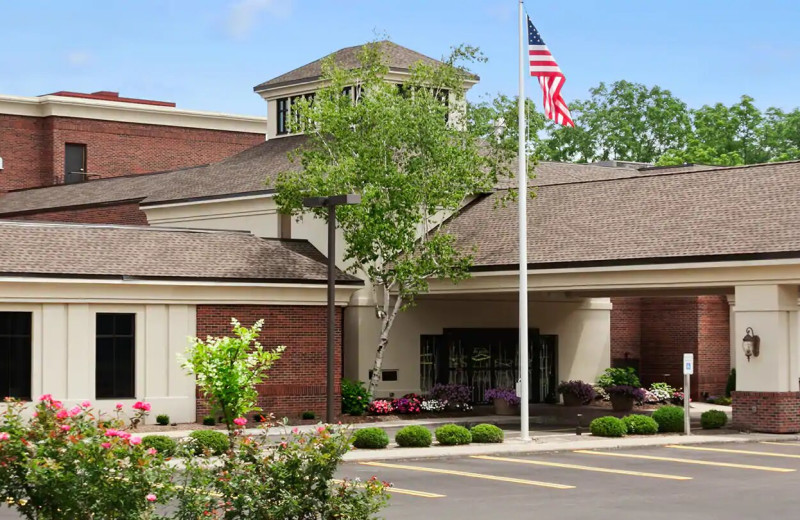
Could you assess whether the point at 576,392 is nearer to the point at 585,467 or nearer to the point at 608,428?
the point at 608,428

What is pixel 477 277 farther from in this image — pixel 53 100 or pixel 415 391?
pixel 53 100

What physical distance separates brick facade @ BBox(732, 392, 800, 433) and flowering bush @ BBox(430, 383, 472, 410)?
370 inches

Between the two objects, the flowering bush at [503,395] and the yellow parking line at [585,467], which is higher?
the flowering bush at [503,395]

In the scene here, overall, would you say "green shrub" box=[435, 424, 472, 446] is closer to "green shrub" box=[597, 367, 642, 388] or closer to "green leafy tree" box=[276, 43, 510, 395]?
"green leafy tree" box=[276, 43, 510, 395]

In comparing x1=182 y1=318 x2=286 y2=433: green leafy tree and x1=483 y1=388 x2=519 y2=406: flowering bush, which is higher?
x1=182 y1=318 x2=286 y2=433: green leafy tree

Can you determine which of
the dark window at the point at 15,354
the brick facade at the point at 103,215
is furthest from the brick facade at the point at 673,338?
the dark window at the point at 15,354

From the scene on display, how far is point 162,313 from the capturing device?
34.4m

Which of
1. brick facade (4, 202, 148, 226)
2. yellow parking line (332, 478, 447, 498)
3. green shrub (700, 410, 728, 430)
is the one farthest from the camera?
brick facade (4, 202, 148, 226)

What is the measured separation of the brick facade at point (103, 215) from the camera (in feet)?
160

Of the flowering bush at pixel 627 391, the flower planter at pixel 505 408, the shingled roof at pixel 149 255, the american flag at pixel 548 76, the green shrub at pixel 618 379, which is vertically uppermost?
the american flag at pixel 548 76

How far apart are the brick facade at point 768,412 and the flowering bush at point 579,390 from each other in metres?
10.7

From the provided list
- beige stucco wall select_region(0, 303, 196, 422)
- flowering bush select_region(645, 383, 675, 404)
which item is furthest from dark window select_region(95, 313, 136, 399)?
flowering bush select_region(645, 383, 675, 404)

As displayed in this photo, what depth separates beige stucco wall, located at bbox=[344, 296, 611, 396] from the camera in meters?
39.9

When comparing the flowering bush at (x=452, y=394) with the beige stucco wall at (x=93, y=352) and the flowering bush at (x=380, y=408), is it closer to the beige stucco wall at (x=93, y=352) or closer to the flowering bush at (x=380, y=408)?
the flowering bush at (x=380, y=408)
